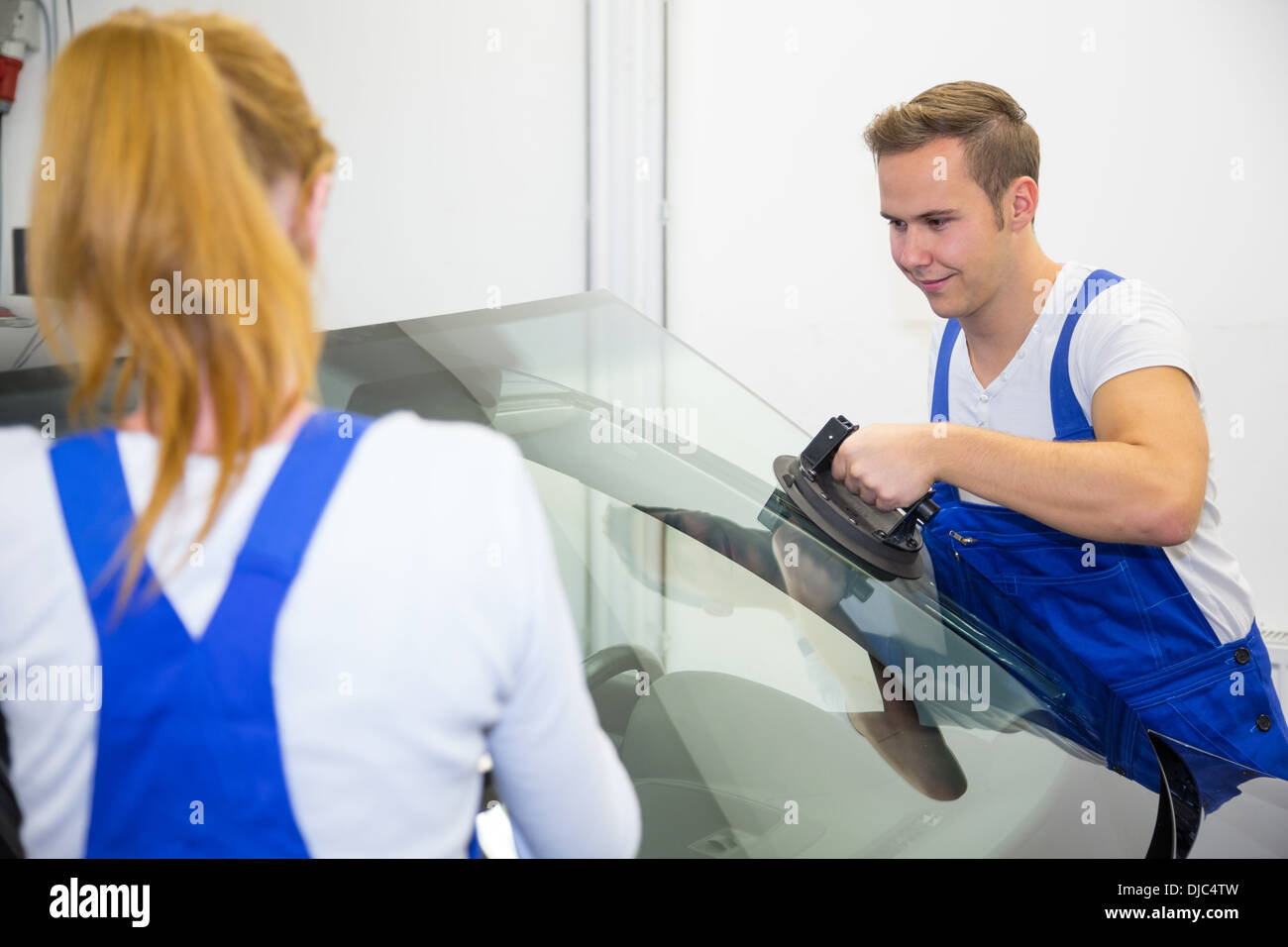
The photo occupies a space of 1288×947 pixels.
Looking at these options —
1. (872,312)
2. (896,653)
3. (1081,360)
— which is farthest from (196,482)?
(872,312)

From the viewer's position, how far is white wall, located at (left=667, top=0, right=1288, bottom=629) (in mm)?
2031

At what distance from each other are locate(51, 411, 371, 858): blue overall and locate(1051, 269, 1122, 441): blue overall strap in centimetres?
101

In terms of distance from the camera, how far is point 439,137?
2275 millimetres

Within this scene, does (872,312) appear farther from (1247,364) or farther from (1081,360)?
(1081,360)

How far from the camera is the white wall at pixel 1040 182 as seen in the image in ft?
6.66

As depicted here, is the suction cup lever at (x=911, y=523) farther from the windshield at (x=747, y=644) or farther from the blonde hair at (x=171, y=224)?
the blonde hair at (x=171, y=224)

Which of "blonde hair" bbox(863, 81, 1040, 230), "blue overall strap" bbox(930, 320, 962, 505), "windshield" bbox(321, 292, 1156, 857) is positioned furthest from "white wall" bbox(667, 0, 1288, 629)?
"windshield" bbox(321, 292, 1156, 857)

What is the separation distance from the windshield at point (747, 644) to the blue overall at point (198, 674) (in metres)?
0.45

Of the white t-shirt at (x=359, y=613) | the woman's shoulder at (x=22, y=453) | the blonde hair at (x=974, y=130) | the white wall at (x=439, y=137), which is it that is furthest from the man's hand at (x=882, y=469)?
the white wall at (x=439, y=137)

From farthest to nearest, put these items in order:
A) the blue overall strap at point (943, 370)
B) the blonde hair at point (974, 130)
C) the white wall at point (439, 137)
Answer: the white wall at point (439, 137) → the blue overall strap at point (943, 370) → the blonde hair at point (974, 130)

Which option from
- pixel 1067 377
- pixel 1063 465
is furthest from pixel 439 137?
pixel 1063 465
